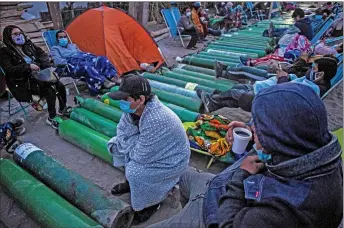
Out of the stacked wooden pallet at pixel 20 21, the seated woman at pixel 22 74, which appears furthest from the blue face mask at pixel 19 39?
the stacked wooden pallet at pixel 20 21

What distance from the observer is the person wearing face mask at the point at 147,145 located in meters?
2.24

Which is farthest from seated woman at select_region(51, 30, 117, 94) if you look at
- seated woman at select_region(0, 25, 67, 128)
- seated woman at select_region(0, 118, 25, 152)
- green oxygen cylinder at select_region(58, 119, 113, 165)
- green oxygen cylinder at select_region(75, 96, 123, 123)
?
seated woman at select_region(0, 118, 25, 152)

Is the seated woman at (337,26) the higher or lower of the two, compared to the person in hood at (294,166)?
lower

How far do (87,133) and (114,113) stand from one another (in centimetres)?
53

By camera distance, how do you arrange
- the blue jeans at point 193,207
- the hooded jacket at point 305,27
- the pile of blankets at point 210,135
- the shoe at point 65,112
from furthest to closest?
the hooded jacket at point 305,27, the shoe at point 65,112, the pile of blankets at point 210,135, the blue jeans at point 193,207

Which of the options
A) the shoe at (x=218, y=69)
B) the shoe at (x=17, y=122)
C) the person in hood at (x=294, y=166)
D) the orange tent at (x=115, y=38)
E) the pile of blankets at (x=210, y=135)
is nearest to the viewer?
the person in hood at (x=294, y=166)

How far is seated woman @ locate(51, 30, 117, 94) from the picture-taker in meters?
5.01

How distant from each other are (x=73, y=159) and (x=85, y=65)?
220cm

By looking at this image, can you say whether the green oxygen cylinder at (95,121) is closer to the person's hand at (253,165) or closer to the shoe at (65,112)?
the shoe at (65,112)

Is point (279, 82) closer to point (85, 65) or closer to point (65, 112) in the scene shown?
point (65, 112)

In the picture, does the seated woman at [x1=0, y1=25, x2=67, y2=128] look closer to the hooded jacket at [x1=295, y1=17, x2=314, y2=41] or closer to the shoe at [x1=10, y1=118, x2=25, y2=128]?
the shoe at [x1=10, y1=118, x2=25, y2=128]

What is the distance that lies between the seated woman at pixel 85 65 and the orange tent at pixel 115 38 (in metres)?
0.58

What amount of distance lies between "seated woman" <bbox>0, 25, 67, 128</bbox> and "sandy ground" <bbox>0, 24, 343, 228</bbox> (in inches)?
10.9

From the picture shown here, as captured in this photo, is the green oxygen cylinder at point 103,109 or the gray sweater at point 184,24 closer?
the green oxygen cylinder at point 103,109
